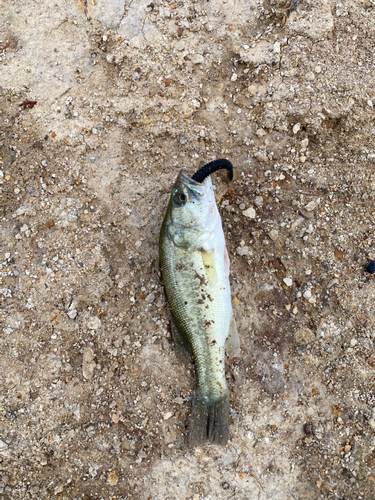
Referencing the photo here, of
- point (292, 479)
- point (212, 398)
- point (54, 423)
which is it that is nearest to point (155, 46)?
point (212, 398)

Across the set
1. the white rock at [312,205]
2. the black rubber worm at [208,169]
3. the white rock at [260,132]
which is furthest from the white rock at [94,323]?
the white rock at [260,132]

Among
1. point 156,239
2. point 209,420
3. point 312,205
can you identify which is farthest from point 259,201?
point 209,420

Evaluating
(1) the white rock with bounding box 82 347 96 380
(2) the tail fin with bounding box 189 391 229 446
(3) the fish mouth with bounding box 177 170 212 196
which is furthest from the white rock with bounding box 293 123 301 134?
(1) the white rock with bounding box 82 347 96 380

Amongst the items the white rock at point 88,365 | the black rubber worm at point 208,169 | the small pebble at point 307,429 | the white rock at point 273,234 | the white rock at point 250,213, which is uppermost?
the black rubber worm at point 208,169

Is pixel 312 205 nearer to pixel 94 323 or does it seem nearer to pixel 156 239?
pixel 156 239

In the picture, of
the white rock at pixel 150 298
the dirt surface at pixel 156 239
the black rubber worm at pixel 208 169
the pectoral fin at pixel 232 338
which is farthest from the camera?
the white rock at pixel 150 298

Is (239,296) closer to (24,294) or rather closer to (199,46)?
(24,294)

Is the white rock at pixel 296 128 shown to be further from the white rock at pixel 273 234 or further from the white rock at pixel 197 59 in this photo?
the white rock at pixel 197 59

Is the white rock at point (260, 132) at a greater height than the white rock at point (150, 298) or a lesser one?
greater
